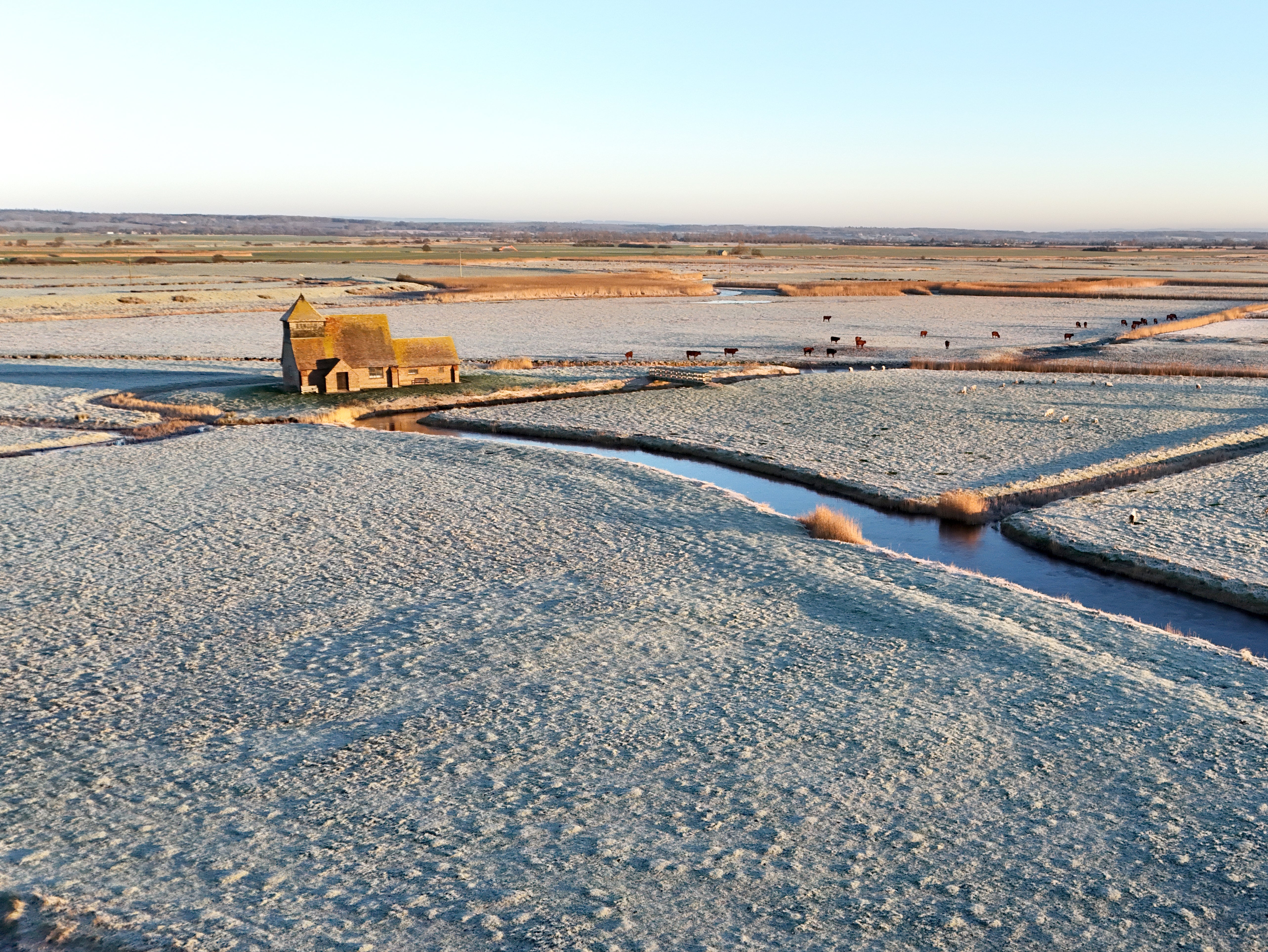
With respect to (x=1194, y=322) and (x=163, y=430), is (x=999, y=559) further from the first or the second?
(x=1194, y=322)

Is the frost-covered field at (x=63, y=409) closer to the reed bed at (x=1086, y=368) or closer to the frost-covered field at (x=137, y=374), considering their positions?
the frost-covered field at (x=137, y=374)

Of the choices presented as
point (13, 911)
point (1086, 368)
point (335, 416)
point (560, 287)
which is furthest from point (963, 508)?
point (560, 287)

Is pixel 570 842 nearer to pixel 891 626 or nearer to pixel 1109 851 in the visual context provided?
pixel 1109 851

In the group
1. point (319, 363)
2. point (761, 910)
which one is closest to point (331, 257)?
point (319, 363)

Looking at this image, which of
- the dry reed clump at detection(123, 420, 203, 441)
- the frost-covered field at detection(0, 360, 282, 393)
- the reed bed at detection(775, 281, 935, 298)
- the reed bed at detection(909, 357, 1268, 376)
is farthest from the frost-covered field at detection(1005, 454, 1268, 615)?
the reed bed at detection(775, 281, 935, 298)

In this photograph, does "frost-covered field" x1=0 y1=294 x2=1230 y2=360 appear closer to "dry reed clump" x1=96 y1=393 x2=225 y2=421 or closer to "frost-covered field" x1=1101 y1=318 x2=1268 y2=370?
"frost-covered field" x1=1101 y1=318 x2=1268 y2=370

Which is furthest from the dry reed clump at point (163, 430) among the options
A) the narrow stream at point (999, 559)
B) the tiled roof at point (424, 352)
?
the narrow stream at point (999, 559)
